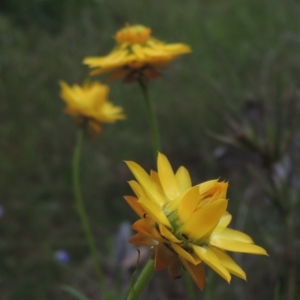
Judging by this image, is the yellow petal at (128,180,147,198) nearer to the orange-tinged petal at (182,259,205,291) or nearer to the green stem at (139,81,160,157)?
the orange-tinged petal at (182,259,205,291)

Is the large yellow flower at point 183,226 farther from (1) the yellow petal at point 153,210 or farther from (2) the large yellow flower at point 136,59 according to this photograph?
(2) the large yellow flower at point 136,59

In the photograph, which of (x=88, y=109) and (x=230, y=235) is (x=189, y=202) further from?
(x=88, y=109)

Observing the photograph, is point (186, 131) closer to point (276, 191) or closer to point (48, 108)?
point (48, 108)

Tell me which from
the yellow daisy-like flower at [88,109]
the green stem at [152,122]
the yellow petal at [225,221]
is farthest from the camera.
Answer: the yellow daisy-like flower at [88,109]

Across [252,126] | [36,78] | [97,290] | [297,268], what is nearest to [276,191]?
[252,126]

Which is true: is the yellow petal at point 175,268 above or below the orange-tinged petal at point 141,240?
below

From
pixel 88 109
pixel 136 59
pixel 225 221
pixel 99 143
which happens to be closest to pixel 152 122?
pixel 136 59

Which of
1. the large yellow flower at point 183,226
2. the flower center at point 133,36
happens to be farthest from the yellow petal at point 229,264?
the flower center at point 133,36
